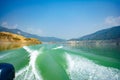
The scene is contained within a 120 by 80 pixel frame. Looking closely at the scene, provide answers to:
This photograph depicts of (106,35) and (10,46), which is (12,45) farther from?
(106,35)

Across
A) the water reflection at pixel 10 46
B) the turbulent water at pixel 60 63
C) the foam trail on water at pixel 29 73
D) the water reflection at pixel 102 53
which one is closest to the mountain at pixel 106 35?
the water reflection at pixel 102 53

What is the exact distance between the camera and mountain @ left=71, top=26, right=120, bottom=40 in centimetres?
423

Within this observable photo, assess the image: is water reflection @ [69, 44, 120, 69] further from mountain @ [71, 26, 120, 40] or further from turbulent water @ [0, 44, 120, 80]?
mountain @ [71, 26, 120, 40]

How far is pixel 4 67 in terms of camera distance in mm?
2812

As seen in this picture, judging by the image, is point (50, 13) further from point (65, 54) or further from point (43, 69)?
point (43, 69)

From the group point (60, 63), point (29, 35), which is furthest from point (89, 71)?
point (29, 35)

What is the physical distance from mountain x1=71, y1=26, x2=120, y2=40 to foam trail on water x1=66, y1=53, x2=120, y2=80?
2.20ft

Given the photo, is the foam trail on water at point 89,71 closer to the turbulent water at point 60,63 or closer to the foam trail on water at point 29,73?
the turbulent water at point 60,63

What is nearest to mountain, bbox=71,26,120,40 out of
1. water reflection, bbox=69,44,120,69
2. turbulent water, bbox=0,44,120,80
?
water reflection, bbox=69,44,120,69

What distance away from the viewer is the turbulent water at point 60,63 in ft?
11.8

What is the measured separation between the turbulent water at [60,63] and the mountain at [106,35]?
1.15 feet

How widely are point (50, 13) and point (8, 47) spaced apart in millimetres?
1277

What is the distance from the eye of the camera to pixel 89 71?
3.66 metres

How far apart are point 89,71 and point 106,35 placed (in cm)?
104
